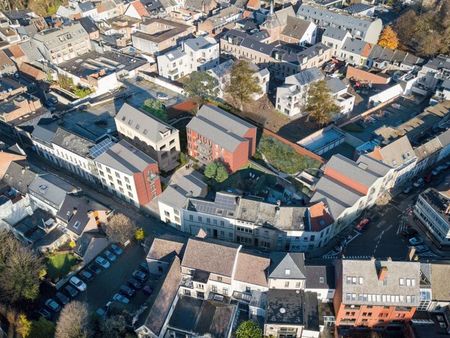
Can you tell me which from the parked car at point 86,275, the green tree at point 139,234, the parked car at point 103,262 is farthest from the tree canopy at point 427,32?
the parked car at point 86,275

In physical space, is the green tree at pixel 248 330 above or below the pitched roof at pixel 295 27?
below

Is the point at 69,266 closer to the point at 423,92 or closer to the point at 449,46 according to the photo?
the point at 423,92

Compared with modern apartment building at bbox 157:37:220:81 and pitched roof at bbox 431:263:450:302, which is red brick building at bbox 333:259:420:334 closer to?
pitched roof at bbox 431:263:450:302

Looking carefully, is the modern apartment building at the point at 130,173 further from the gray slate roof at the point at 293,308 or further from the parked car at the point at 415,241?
the parked car at the point at 415,241

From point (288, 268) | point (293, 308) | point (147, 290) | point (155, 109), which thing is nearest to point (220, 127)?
point (155, 109)

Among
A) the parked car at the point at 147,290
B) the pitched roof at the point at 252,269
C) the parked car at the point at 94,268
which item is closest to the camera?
the pitched roof at the point at 252,269

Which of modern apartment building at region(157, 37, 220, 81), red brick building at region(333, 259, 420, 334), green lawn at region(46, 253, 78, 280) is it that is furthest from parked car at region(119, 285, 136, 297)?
modern apartment building at region(157, 37, 220, 81)

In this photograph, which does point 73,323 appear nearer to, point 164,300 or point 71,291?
point 71,291
